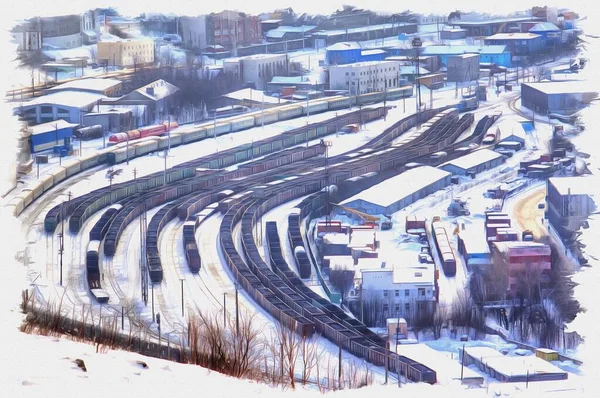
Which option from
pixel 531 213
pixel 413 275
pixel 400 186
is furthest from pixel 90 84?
pixel 413 275

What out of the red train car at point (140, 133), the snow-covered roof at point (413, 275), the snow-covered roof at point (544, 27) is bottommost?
the snow-covered roof at point (413, 275)

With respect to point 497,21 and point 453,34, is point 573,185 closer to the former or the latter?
point 453,34

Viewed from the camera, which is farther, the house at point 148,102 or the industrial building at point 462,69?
the industrial building at point 462,69

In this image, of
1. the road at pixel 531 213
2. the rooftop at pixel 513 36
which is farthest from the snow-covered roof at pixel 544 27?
the road at pixel 531 213

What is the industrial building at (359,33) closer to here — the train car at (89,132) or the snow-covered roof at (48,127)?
the train car at (89,132)

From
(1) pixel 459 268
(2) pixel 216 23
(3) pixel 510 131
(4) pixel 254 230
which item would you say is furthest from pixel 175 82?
(1) pixel 459 268

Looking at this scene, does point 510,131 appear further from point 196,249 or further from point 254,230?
point 196,249

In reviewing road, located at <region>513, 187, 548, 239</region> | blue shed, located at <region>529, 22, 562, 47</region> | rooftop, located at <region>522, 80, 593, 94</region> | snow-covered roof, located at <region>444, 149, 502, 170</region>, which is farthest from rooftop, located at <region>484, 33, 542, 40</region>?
road, located at <region>513, 187, 548, 239</region>
